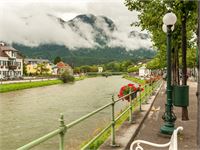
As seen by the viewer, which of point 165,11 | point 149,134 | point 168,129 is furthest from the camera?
point 165,11

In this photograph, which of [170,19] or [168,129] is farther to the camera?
[170,19]

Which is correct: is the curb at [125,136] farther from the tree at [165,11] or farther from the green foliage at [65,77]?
the green foliage at [65,77]

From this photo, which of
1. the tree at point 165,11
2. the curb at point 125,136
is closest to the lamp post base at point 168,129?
the curb at point 125,136

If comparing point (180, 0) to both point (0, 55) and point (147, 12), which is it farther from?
point (0, 55)

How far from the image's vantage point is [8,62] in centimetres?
8750

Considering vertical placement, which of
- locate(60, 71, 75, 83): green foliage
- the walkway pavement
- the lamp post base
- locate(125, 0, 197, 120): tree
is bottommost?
the walkway pavement

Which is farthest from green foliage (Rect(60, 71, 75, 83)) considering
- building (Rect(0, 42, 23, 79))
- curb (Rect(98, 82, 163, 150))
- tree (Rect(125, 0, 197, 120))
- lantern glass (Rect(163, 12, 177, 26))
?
lantern glass (Rect(163, 12, 177, 26))

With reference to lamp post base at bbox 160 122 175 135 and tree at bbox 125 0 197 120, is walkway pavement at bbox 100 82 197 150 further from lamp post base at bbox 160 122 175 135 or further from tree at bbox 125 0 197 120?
tree at bbox 125 0 197 120

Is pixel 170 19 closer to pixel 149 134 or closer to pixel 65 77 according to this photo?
pixel 149 134

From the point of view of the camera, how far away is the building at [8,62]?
84.6 metres

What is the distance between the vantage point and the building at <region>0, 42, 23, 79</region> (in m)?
84.6

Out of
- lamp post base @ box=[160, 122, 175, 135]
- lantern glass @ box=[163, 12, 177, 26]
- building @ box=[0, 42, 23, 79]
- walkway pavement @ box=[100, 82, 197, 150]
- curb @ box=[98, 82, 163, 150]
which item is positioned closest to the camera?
curb @ box=[98, 82, 163, 150]

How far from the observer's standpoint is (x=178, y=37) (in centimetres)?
1744

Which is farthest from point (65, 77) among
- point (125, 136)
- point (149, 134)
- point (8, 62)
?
point (125, 136)
